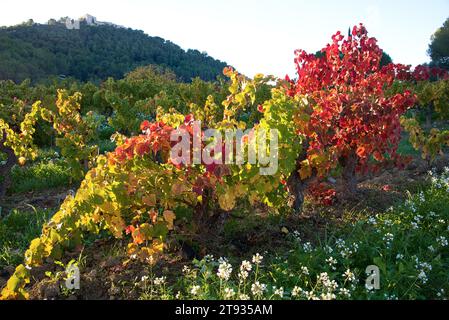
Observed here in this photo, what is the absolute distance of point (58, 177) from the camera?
680 cm

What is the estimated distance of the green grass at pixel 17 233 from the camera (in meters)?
3.84

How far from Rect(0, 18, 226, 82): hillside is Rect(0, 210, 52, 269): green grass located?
119 ft

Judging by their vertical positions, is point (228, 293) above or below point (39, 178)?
below

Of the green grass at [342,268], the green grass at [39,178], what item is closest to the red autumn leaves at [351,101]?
the green grass at [342,268]

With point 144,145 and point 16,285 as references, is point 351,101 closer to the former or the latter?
point 144,145

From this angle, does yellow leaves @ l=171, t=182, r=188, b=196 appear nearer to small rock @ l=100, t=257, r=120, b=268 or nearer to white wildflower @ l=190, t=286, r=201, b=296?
white wildflower @ l=190, t=286, r=201, b=296

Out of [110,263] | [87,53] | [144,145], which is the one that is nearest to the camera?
[144,145]

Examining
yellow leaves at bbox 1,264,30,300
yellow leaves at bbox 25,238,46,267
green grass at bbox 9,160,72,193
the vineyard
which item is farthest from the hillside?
yellow leaves at bbox 1,264,30,300

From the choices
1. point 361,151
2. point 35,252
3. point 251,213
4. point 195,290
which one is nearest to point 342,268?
point 195,290

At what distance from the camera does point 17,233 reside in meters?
4.52

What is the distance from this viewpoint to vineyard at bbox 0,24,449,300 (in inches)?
123

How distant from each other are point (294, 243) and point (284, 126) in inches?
42.0

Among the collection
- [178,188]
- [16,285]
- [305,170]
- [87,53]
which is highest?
[87,53]

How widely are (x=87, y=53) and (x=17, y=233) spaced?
5058cm
